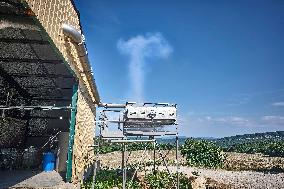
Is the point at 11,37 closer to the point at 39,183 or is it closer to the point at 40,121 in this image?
the point at 39,183

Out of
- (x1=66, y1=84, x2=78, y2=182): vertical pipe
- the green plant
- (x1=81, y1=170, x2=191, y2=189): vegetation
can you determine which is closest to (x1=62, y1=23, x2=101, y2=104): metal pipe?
(x1=66, y1=84, x2=78, y2=182): vertical pipe

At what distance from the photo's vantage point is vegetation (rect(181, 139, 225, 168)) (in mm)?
29578

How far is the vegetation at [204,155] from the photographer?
2958cm

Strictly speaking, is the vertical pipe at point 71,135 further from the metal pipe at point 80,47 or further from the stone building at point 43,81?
the metal pipe at point 80,47

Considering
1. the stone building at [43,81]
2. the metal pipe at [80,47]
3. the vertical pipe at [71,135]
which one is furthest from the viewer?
the vertical pipe at [71,135]

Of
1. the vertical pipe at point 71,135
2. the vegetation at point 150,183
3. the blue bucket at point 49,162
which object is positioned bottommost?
the vegetation at point 150,183

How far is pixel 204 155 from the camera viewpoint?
1189 inches

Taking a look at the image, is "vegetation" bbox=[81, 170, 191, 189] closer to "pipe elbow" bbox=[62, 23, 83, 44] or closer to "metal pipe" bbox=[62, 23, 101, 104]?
"metal pipe" bbox=[62, 23, 101, 104]

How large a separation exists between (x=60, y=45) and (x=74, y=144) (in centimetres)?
454

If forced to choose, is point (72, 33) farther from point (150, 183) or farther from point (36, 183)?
point (150, 183)

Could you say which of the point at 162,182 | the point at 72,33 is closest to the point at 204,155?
the point at 162,182

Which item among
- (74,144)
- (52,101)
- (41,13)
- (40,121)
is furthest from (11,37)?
(40,121)

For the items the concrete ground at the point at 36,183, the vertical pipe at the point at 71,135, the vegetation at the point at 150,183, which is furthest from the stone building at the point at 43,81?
the vegetation at the point at 150,183

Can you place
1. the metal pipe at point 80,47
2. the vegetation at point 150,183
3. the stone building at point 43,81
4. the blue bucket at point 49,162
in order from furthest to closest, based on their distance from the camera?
1. the blue bucket at point 49,162
2. the vegetation at point 150,183
3. the metal pipe at point 80,47
4. the stone building at point 43,81
